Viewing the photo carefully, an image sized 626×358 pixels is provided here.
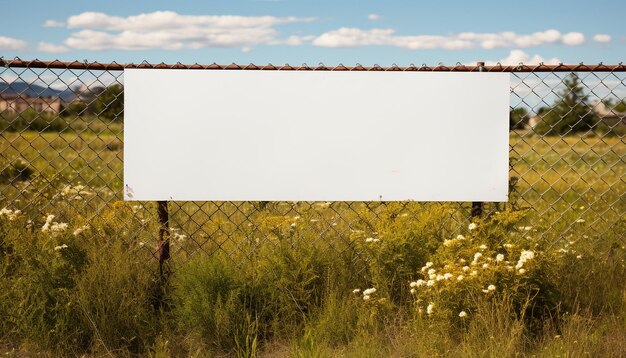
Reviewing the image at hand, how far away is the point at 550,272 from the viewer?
3863mm

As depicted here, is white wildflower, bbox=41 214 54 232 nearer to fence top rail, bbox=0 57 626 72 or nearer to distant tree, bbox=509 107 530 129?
fence top rail, bbox=0 57 626 72

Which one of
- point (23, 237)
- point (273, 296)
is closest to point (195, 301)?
point (273, 296)

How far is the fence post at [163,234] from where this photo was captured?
409cm

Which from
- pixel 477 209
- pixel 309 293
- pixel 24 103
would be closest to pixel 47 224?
pixel 24 103

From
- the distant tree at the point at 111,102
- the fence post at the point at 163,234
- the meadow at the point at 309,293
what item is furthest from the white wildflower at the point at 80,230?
the distant tree at the point at 111,102

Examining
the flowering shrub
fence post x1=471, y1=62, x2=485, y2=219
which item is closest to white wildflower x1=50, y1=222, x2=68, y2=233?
the flowering shrub

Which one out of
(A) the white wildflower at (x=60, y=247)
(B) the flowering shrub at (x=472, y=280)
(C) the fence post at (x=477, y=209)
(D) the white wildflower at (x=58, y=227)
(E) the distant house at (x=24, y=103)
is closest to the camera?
(B) the flowering shrub at (x=472, y=280)

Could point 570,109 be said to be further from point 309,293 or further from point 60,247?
point 60,247

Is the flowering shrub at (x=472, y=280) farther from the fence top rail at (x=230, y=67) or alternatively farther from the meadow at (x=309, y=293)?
the fence top rail at (x=230, y=67)

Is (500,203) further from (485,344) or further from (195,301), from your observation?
(195,301)

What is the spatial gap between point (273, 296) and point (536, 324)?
5.10 feet

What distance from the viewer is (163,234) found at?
13.6 feet

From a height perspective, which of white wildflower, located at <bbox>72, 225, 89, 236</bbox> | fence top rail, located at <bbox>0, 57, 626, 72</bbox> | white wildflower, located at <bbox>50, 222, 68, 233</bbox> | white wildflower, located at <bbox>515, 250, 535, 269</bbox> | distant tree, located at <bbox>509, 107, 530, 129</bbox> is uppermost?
fence top rail, located at <bbox>0, 57, 626, 72</bbox>

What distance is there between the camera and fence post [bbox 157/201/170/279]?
4.09 meters
